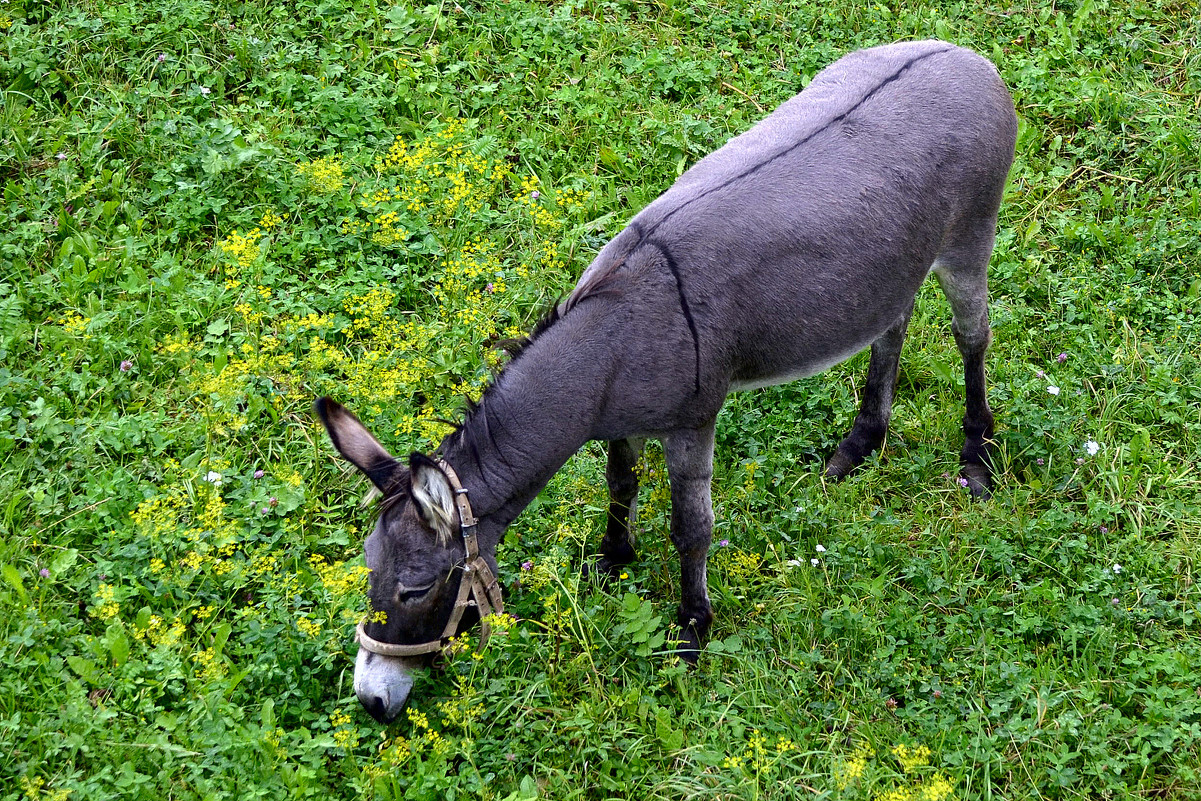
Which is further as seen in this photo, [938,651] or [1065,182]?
[1065,182]

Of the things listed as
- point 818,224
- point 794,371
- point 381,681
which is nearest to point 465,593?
point 381,681

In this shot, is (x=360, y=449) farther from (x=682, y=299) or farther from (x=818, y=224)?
(x=818, y=224)

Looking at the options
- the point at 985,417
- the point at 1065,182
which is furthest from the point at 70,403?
the point at 1065,182

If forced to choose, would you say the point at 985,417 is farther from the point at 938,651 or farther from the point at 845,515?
the point at 938,651

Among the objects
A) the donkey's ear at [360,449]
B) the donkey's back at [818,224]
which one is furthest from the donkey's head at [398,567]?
the donkey's back at [818,224]

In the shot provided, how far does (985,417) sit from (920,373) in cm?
56

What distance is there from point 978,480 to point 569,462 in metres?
2.19

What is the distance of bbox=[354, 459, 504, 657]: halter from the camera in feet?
12.4

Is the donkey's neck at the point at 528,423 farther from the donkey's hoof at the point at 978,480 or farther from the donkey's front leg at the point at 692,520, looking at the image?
the donkey's hoof at the point at 978,480

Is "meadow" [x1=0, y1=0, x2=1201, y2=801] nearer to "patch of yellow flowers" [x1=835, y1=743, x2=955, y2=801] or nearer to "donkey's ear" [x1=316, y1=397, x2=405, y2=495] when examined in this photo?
"patch of yellow flowers" [x1=835, y1=743, x2=955, y2=801]

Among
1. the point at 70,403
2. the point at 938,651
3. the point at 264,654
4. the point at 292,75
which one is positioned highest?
the point at 292,75

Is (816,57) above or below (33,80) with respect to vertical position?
below

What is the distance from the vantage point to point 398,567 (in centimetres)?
373

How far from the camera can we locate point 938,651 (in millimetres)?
4473
